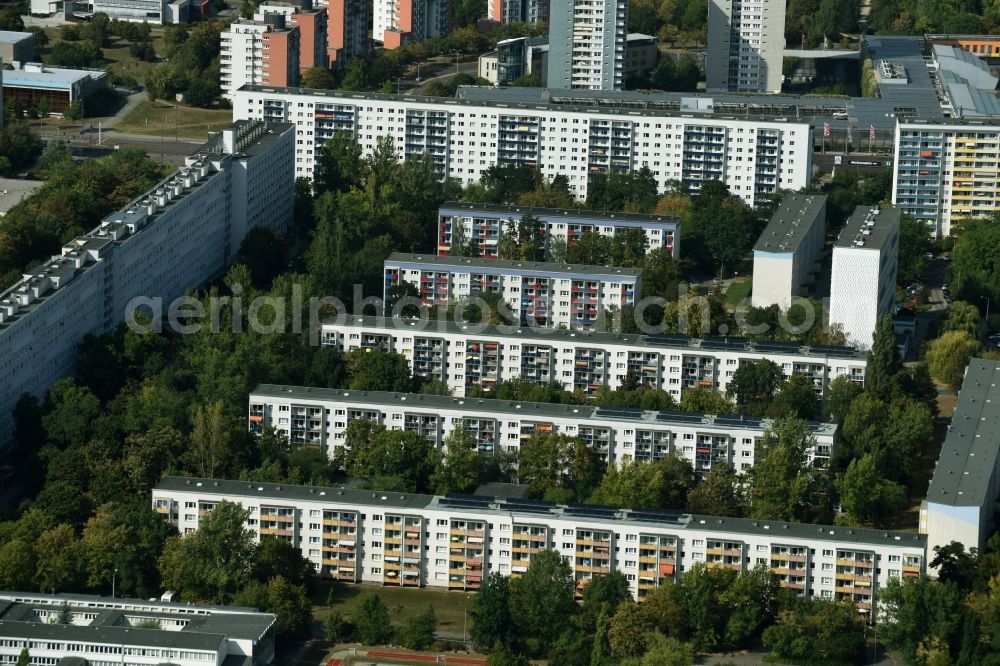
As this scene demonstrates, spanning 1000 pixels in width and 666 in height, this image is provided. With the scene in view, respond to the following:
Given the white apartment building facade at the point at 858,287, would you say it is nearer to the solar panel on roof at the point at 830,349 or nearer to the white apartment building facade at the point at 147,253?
the solar panel on roof at the point at 830,349

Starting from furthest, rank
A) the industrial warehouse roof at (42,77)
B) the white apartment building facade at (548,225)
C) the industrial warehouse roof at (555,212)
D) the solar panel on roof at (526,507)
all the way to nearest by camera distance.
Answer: the industrial warehouse roof at (42,77), the industrial warehouse roof at (555,212), the white apartment building facade at (548,225), the solar panel on roof at (526,507)

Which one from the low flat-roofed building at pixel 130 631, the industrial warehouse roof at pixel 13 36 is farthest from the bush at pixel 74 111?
the low flat-roofed building at pixel 130 631

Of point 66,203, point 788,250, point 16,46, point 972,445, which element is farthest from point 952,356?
point 16,46

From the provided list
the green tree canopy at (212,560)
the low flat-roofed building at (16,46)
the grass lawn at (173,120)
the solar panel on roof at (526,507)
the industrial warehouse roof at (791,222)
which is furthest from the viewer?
the low flat-roofed building at (16,46)

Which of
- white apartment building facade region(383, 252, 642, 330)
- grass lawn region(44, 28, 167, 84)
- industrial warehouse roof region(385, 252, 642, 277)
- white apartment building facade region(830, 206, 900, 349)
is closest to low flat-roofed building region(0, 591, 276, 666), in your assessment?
white apartment building facade region(383, 252, 642, 330)

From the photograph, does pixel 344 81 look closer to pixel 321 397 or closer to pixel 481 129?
pixel 481 129

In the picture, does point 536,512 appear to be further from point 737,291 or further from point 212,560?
point 737,291
